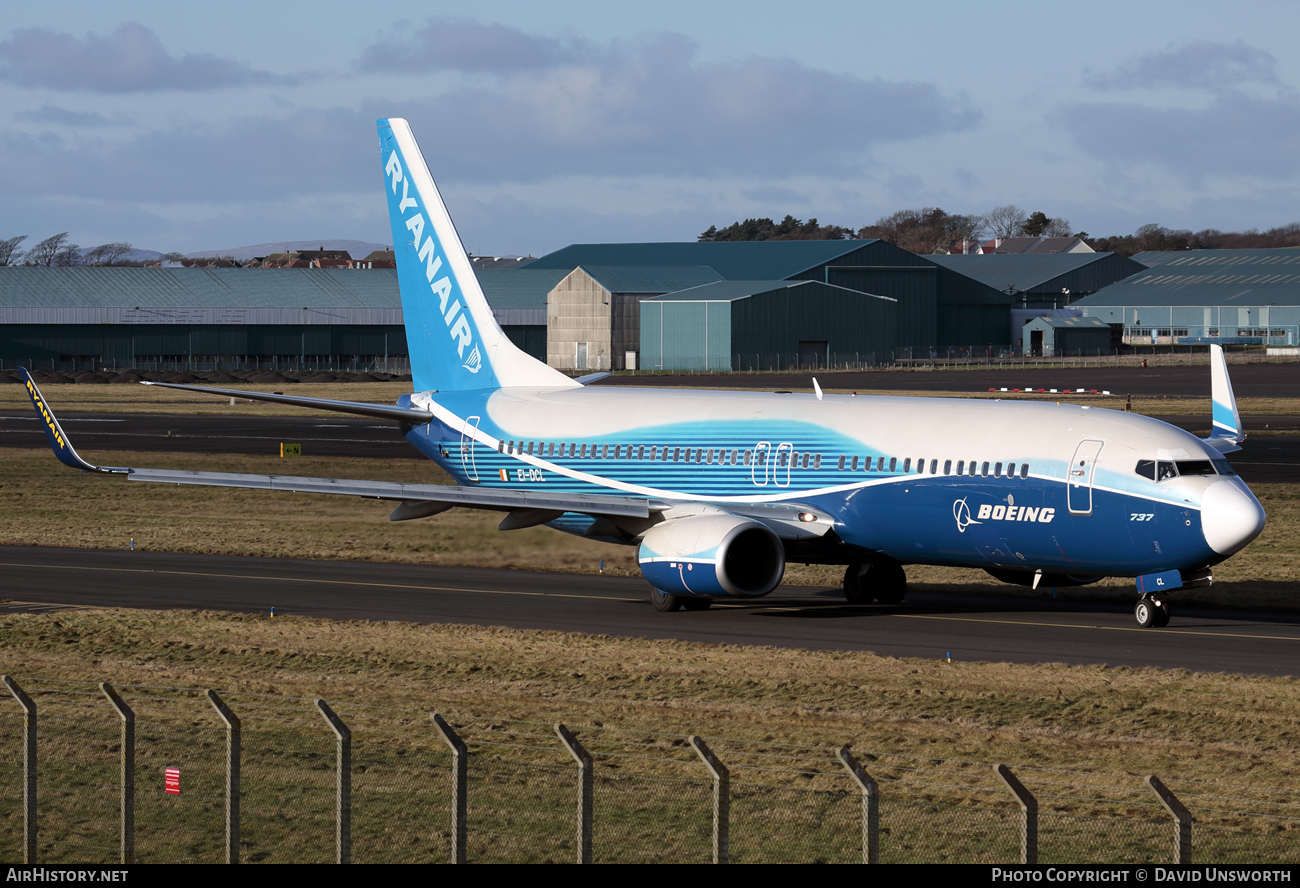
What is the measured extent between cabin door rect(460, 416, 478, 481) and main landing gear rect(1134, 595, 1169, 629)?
50.8ft

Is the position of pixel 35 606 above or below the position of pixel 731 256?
below

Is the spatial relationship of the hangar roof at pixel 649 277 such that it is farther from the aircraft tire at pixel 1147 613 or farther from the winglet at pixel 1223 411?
the aircraft tire at pixel 1147 613

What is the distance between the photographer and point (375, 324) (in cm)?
15975

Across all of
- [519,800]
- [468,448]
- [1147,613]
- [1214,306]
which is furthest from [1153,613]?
[1214,306]

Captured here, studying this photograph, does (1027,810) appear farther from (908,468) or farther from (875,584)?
(875,584)

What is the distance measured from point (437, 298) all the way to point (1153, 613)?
62.7 feet

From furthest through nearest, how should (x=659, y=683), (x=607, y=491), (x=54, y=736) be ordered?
(x=607, y=491), (x=659, y=683), (x=54, y=736)

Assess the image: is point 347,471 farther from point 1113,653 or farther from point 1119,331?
point 1119,331

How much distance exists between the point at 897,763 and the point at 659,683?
5.65m

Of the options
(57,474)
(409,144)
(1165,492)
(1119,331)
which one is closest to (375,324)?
(1119,331)

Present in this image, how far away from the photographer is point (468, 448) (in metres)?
38.7

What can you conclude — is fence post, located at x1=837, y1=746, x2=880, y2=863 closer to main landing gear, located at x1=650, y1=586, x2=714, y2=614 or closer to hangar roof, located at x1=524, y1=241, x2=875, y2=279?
main landing gear, located at x1=650, y1=586, x2=714, y2=614

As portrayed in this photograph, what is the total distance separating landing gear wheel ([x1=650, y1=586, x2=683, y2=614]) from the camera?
32750mm

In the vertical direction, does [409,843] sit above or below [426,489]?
below
